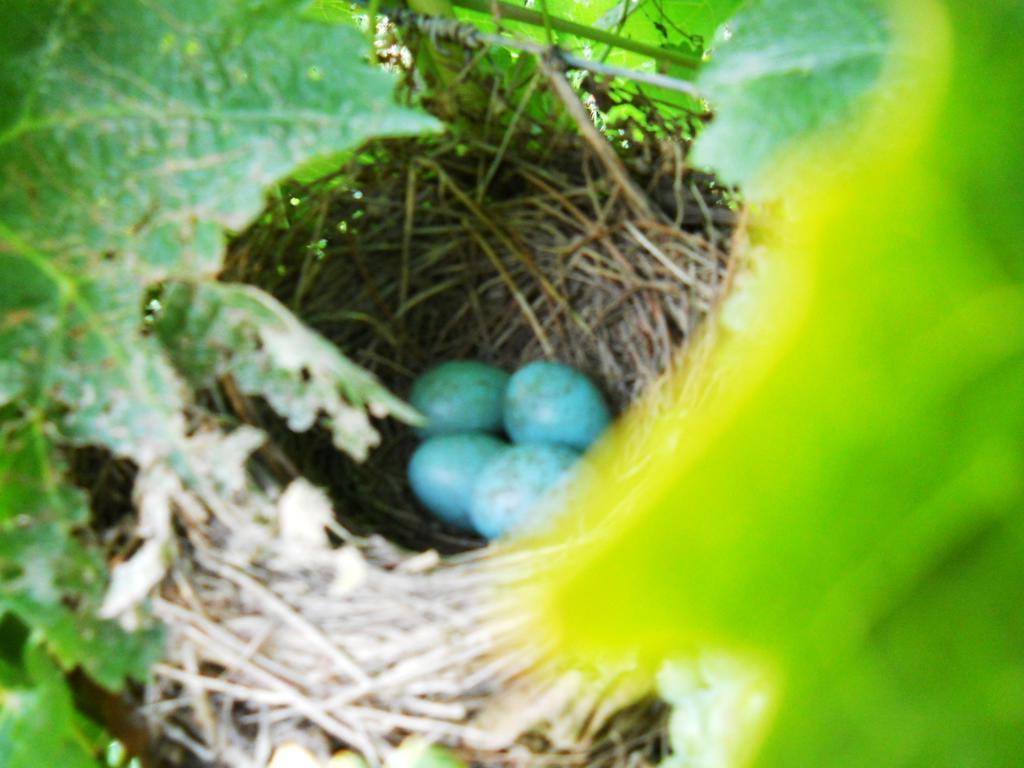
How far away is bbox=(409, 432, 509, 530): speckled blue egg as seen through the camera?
1037 millimetres

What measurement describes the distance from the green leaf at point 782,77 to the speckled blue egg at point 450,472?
54 centimetres

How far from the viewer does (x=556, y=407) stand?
41.5 inches

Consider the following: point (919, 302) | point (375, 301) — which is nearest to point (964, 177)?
point (919, 302)

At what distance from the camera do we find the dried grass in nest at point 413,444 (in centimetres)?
65

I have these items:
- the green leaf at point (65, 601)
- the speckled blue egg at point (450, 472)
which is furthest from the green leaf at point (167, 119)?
the speckled blue egg at point (450, 472)

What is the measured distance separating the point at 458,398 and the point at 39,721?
1.86ft

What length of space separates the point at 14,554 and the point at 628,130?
0.65 meters

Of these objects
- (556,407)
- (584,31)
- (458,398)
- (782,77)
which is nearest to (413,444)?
(458,398)

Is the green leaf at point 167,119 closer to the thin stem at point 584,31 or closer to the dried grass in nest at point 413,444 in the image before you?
the dried grass in nest at point 413,444

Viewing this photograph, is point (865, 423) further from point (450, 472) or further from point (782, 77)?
point (450, 472)

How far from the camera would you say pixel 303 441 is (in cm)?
100

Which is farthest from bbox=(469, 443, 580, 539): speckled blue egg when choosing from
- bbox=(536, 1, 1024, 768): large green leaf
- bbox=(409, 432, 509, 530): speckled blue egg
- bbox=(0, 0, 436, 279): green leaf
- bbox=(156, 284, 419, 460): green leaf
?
bbox=(536, 1, 1024, 768): large green leaf

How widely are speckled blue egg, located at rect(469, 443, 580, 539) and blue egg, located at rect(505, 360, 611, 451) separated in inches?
1.8

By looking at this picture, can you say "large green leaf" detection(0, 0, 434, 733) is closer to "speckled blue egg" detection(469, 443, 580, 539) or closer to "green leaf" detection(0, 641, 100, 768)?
"green leaf" detection(0, 641, 100, 768)
